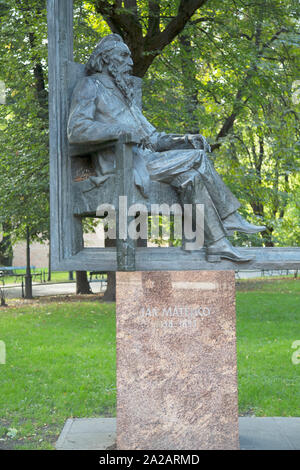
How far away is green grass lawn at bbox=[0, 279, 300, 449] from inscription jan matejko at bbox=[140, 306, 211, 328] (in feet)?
5.58

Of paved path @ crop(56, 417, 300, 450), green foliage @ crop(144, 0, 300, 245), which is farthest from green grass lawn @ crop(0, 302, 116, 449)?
green foliage @ crop(144, 0, 300, 245)

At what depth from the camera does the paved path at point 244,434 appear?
481 cm

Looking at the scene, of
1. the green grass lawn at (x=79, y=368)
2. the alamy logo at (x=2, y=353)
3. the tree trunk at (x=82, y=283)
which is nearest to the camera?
the green grass lawn at (x=79, y=368)

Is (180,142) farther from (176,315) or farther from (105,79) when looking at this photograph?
(176,315)

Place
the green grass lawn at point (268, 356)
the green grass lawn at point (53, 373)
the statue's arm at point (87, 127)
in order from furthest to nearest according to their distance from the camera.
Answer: the green grass lawn at point (268, 356), the green grass lawn at point (53, 373), the statue's arm at point (87, 127)

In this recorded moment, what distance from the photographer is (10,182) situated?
1312cm

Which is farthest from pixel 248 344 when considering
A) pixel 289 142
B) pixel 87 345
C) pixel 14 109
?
pixel 14 109

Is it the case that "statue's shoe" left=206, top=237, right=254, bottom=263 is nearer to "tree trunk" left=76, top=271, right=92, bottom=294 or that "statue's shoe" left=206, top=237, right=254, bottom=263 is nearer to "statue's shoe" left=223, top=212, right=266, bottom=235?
"statue's shoe" left=223, top=212, right=266, bottom=235

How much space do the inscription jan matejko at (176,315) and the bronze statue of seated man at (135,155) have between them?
1.33ft

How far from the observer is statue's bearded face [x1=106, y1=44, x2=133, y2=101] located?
443cm

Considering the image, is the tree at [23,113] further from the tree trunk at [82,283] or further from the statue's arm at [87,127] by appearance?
the statue's arm at [87,127]

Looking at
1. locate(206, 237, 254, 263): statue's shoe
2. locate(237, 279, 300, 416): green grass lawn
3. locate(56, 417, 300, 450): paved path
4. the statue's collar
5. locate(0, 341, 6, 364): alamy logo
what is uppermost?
the statue's collar

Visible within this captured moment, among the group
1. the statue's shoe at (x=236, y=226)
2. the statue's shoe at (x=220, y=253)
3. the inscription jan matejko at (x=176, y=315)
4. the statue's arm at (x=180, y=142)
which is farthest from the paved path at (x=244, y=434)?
the statue's arm at (x=180, y=142)

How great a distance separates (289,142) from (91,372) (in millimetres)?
7042
